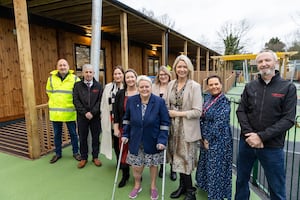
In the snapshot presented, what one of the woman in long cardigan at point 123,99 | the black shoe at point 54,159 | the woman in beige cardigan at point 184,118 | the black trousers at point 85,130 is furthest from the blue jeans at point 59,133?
the woman in beige cardigan at point 184,118

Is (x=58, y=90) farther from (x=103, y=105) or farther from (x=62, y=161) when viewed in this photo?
(x=62, y=161)

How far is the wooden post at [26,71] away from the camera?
3.10 meters

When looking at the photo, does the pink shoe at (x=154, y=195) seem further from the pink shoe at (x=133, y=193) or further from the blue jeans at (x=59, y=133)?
the blue jeans at (x=59, y=133)

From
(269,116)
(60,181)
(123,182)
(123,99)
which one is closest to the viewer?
(269,116)

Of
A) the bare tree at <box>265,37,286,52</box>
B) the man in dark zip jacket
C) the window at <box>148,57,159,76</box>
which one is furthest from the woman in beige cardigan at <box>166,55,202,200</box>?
the bare tree at <box>265,37,286,52</box>

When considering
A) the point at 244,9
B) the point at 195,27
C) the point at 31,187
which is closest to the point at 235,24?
the point at 244,9

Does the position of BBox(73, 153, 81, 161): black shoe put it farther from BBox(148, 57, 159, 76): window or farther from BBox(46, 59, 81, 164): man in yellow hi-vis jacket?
BBox(148, 57, 159, 76): window

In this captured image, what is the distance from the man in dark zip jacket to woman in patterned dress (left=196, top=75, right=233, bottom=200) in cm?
23

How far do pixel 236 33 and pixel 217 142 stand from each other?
38.3m

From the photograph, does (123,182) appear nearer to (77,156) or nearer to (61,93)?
(77,156)

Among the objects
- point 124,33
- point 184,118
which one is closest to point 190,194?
point 184,118

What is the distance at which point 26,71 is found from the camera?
319 centimetres

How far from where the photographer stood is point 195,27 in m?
54.6

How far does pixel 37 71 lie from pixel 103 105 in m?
3.91
